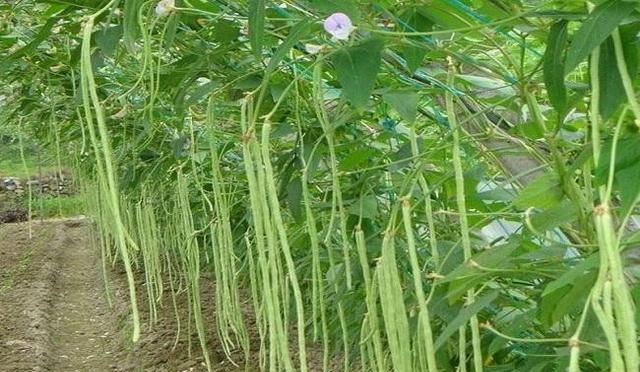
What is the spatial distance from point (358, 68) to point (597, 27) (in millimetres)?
262

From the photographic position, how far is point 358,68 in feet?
2.81

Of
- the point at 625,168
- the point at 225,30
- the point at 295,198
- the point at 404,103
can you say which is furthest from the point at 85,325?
the point at 625,168

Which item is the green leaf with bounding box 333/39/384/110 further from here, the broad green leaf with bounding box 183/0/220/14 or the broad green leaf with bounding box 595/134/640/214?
the broad green leaf with bounding box 183/0/220/14

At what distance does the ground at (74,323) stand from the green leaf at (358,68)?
2.16 metres

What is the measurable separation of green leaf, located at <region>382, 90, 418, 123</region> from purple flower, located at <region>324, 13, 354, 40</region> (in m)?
0.17

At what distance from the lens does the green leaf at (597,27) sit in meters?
0.64

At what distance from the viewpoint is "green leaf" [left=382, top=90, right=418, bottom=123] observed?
99cm

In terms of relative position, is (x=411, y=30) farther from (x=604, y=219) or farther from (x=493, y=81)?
(x=604, y=219)

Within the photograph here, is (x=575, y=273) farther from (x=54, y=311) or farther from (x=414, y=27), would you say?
(x=54, y=311)

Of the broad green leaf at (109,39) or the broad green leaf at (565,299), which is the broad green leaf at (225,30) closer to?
the broad green leaf at (109,39)

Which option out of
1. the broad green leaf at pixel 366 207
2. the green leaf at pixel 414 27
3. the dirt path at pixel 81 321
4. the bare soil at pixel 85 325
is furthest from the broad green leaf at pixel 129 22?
the dirt path at pixel 81 321

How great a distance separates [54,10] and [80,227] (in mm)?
7732

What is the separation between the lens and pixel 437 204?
4.67ft

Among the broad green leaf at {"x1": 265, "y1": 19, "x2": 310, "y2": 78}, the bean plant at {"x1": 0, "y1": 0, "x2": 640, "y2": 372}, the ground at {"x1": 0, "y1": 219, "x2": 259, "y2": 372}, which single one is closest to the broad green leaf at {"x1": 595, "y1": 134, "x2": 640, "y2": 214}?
the bean plant at {"x1": 0, "y1": 0, "x2": 640, "y2": 372}
